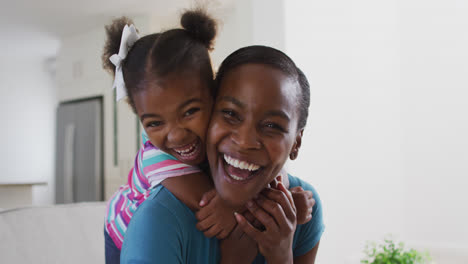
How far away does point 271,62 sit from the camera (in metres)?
0.90

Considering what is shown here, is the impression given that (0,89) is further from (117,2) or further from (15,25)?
(117,2)

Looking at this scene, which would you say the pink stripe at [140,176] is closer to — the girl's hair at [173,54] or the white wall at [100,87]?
the girl's hair at [173,54]

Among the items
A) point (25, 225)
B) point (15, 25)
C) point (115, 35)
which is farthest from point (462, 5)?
point (15, 25)

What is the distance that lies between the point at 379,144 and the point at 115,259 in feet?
12.1

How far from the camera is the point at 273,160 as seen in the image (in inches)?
34.5

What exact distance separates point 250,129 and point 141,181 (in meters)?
0.47

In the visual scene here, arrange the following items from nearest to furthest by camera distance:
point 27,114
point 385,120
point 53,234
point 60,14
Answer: point 53,234 → point 385,120 → point 60,14 → point 27,114

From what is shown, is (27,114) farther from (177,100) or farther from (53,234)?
(177,100)

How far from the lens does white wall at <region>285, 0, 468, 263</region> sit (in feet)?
11.8

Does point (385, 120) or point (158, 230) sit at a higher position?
point (385, 120)

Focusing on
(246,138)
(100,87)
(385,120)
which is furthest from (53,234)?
(100,87)

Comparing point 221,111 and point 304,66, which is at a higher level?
point 304,66

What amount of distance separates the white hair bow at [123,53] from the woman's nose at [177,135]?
0.21m

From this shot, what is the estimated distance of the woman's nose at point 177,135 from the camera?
3.27 feet
